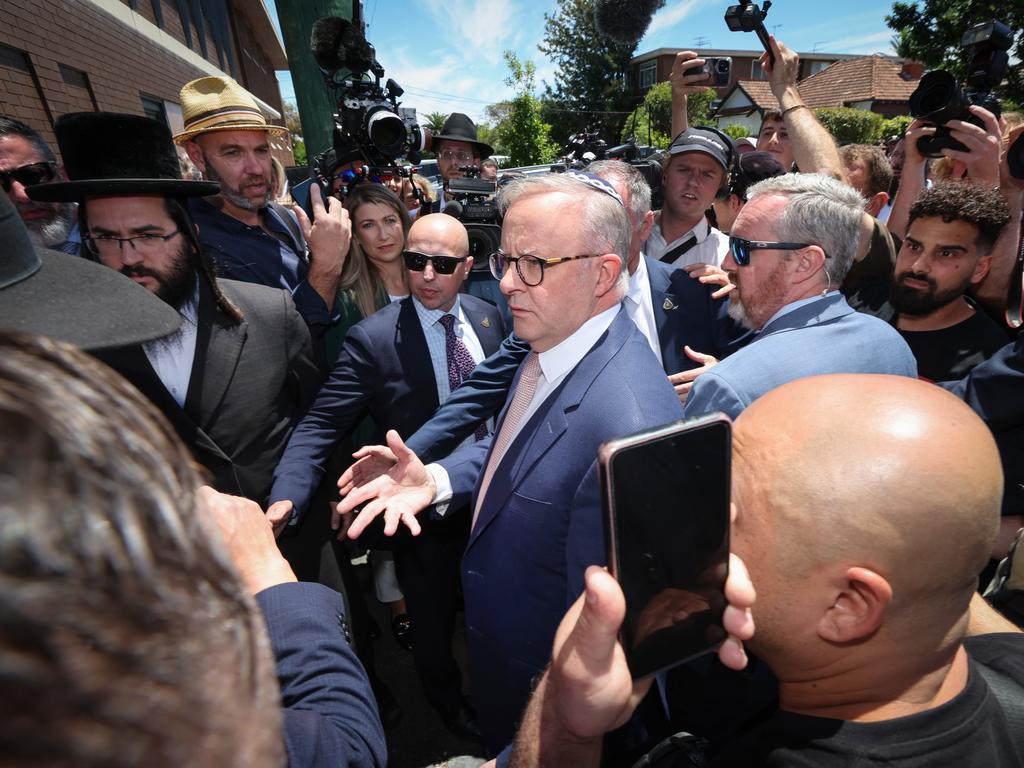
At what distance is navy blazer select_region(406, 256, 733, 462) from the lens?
104 inches

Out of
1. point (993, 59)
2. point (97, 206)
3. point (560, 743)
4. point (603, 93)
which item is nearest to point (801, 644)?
point (560, 743)

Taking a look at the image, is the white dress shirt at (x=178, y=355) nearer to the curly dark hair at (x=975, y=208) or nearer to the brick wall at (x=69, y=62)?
the curly dark hair at (x=975, y=208)

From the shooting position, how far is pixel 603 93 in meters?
46.4

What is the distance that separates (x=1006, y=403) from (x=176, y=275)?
3.42 meters

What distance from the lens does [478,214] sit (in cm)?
389

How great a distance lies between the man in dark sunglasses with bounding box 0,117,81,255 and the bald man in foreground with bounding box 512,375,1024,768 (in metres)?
3.51

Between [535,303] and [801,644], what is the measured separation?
1336 mm

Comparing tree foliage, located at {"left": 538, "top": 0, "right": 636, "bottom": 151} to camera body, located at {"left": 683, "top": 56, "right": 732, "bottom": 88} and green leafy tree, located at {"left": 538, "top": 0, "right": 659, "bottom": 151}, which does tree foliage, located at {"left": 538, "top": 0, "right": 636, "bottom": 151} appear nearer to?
green leafy tree, located at {"left": 538, "top": 0, "right": 659, "bottom": 151}

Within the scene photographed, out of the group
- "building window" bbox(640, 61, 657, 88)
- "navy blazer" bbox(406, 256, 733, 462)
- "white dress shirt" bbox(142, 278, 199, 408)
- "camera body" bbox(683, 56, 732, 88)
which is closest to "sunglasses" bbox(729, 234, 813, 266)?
"navy blazer" bbox(406, 256, 733, 462)

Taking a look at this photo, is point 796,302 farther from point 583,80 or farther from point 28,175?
point 583,80

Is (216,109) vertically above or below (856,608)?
above

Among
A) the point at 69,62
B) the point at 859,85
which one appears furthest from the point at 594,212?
the point at 859,85

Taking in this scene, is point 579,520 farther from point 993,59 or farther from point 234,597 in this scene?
point 993,59

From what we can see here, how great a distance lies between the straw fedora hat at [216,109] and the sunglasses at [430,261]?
1216 mm
